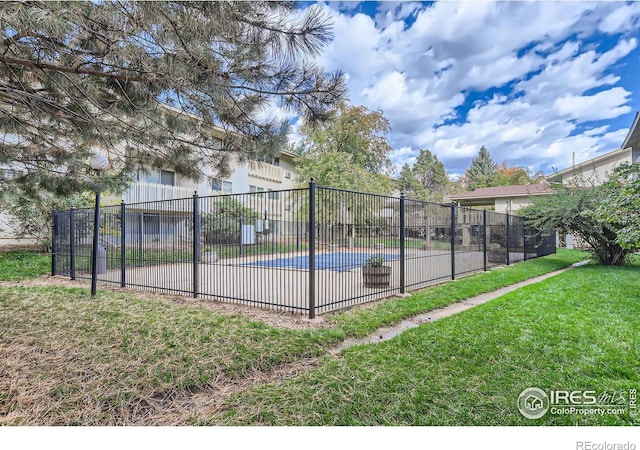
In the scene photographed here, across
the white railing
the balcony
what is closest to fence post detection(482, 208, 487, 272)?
the white railing

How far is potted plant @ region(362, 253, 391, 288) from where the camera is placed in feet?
22.6

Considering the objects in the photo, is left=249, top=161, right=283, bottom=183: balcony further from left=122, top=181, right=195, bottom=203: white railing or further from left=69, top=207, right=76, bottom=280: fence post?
left=69, top=207, right=76, bottom=280: fence post

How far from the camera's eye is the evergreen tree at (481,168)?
46.2 meters

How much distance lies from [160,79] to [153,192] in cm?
1482

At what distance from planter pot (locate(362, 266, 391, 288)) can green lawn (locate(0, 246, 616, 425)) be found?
1.58 metres

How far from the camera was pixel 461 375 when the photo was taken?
9.68ft

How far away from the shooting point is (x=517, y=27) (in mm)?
4785

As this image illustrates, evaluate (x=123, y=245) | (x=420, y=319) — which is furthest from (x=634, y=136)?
(x=123, y=245)

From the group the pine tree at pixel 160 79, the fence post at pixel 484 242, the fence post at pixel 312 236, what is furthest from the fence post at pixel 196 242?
the fence post at pixel 484 242

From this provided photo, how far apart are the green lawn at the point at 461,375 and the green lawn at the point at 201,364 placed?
0.06 feet

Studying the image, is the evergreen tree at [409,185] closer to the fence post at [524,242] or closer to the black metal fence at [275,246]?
the fence post at [524,242]

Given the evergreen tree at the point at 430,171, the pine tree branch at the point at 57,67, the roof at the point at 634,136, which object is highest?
the evergreen tree at the point at 430,171
